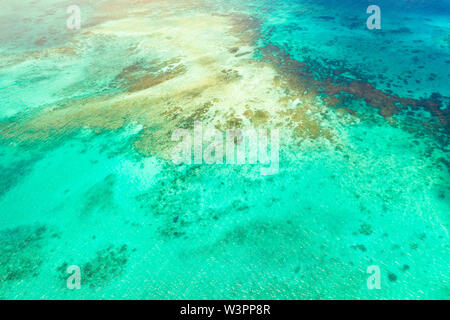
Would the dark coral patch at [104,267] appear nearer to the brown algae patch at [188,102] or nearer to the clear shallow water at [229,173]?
the clear shallow water at [229,173]

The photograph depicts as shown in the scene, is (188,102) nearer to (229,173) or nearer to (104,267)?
(229,173)

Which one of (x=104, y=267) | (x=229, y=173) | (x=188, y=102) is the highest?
→ (x=188, y=102)

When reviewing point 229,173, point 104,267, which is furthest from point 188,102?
point 104,267

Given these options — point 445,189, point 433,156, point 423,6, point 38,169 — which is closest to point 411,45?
point 423,6

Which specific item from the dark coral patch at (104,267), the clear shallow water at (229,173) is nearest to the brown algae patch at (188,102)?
the clear shallow water at (229,173)

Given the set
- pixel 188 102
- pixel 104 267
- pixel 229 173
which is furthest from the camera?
pixel 188 102

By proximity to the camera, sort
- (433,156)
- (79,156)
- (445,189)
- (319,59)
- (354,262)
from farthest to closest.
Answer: (319,59), (79,156), (433,156), (445,189), (354,262)

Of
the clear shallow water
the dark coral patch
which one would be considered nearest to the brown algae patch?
the clear shallow water

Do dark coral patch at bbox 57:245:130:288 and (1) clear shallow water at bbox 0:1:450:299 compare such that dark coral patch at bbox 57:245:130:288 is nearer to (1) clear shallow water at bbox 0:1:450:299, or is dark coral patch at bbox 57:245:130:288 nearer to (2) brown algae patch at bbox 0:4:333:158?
(1) clear shallow water at bbox 0:1:450:299

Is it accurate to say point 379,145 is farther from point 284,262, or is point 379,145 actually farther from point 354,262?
point 284,262
